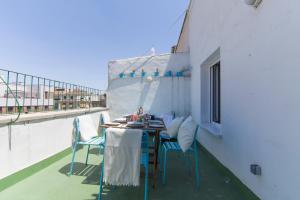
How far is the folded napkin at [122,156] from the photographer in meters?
1.81

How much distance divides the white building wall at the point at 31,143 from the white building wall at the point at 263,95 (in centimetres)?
277

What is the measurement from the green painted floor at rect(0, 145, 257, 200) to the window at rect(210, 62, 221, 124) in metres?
1.14

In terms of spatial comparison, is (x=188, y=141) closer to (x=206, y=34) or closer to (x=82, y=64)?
(x=206, y=34)

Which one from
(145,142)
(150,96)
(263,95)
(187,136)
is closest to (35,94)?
(145,142)

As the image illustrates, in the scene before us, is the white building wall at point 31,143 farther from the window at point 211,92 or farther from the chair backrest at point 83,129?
the window at point 211,92

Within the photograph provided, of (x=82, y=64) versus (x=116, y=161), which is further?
(x=82, y=64)

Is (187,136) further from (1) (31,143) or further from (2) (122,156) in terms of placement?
(1) (31,143)

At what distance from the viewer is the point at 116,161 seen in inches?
72.3

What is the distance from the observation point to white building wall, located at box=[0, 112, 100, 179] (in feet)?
6.95

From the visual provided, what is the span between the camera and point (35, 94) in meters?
3.08

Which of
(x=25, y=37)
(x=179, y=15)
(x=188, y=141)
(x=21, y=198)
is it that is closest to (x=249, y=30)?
(x=188, y=141)

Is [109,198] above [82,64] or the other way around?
the other way around

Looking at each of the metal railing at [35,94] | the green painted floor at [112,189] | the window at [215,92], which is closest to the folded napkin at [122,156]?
the green painted floor at [112,189]

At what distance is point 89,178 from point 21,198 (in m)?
0.80
